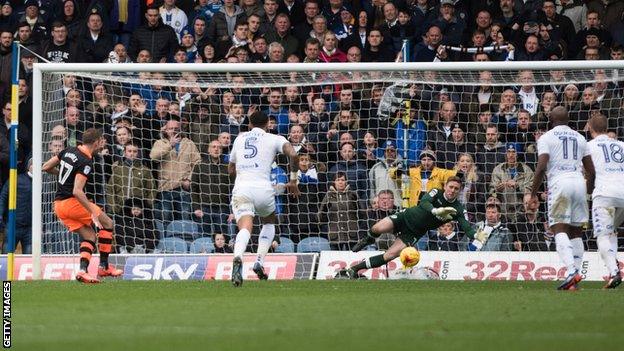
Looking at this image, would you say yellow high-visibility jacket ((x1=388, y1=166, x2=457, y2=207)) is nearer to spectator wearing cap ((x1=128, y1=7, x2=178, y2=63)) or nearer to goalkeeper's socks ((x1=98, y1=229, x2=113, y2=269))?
goalkeeper's socks ((x1=98, y1=229, x2=113, y2=269))

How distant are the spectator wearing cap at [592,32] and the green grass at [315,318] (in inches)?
282

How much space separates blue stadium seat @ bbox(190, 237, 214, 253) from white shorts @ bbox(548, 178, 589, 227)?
6356 mm

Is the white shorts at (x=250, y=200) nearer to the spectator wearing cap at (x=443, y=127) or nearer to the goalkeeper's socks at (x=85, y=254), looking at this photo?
the goalkeeper's socks at (x=85, y=254)

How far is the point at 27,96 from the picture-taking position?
75.7ft

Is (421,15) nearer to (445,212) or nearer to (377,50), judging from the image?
(377,50)

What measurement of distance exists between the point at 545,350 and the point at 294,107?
38.7ft

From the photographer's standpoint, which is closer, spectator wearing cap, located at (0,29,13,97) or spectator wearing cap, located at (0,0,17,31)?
spectator wearing cap, located at (0,29,13,97)

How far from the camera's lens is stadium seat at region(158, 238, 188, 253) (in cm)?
2088

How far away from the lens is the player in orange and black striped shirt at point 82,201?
1755 cm

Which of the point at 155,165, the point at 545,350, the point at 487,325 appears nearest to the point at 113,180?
the point at 155,165

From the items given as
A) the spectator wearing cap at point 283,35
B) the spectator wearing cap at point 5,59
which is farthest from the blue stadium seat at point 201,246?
the spectator wearing cap at point 5,59

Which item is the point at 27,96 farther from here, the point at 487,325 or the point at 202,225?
the point at 487,325

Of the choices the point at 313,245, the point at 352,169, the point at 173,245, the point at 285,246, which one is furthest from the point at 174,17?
the point at 313,245

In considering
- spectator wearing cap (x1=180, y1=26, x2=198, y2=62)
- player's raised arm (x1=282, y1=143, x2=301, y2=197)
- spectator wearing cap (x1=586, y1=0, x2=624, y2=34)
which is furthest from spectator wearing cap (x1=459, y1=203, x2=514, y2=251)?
spectator wearing cap (x1=180, y1=26, x2=198, y2=62)
